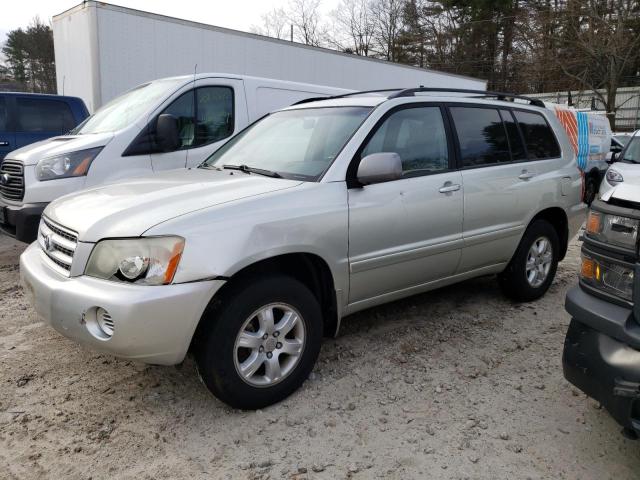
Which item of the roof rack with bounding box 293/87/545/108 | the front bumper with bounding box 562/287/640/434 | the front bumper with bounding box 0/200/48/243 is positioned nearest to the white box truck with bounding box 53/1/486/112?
the front bumper with bounding box 0/200/48/243

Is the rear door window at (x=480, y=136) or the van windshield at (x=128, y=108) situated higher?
the van windshield at (x=128, y=108)

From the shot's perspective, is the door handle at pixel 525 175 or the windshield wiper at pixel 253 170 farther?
the door handle at pixel 525 175

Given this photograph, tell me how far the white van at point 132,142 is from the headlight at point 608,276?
13.9 feet

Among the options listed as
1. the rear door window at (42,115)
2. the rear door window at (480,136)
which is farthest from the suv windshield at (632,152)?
the rear door window at (42,115)

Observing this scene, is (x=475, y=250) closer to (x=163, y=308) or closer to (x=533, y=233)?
(x=533, y=233)

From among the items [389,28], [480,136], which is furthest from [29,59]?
[480,136]

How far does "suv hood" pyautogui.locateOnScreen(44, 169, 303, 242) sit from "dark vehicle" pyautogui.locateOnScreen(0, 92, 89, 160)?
542 cm

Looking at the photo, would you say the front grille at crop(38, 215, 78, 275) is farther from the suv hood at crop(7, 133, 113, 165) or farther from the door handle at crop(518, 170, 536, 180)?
the door handle at crop(518, 170, 536, 180)

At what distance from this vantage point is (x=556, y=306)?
461 centimetres

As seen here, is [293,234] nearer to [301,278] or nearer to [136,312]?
[301,278]

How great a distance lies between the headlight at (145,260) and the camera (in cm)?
252

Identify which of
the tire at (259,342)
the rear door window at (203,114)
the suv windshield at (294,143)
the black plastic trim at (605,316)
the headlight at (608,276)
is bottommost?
the tire at (259,342)

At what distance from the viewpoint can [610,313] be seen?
2254 mm

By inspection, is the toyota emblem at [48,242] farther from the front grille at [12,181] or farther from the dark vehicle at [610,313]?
the dark vehicle at [610,313]
